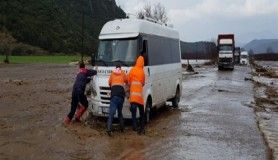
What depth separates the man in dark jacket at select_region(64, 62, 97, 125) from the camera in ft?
49.3

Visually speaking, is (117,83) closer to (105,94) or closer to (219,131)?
(105,94)

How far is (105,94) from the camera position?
49.4 ft

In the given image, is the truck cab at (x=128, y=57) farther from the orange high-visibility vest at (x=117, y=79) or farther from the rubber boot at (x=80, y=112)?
the orange high-visibility vest at (x=117, y=79)

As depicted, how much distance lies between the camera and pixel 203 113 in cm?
2009

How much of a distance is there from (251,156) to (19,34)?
283ft

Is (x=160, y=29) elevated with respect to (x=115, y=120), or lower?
elevated

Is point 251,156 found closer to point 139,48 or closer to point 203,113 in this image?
point 139,48

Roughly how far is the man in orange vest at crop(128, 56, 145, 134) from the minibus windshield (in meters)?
0.97

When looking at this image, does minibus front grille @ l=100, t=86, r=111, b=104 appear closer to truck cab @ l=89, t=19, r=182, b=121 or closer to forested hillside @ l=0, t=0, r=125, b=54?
truck cab @ l=89, t=19, r=182, b=121

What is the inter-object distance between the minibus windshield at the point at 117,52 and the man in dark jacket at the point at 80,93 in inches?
22.2

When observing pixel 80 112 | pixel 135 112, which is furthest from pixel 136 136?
pixel 80 112

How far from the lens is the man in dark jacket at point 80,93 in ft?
49.3

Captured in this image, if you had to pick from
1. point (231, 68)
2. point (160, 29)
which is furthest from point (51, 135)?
point (231, 68)

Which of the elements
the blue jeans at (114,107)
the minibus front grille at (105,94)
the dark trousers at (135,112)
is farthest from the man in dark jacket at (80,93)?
the dark trousers at (135,112)
